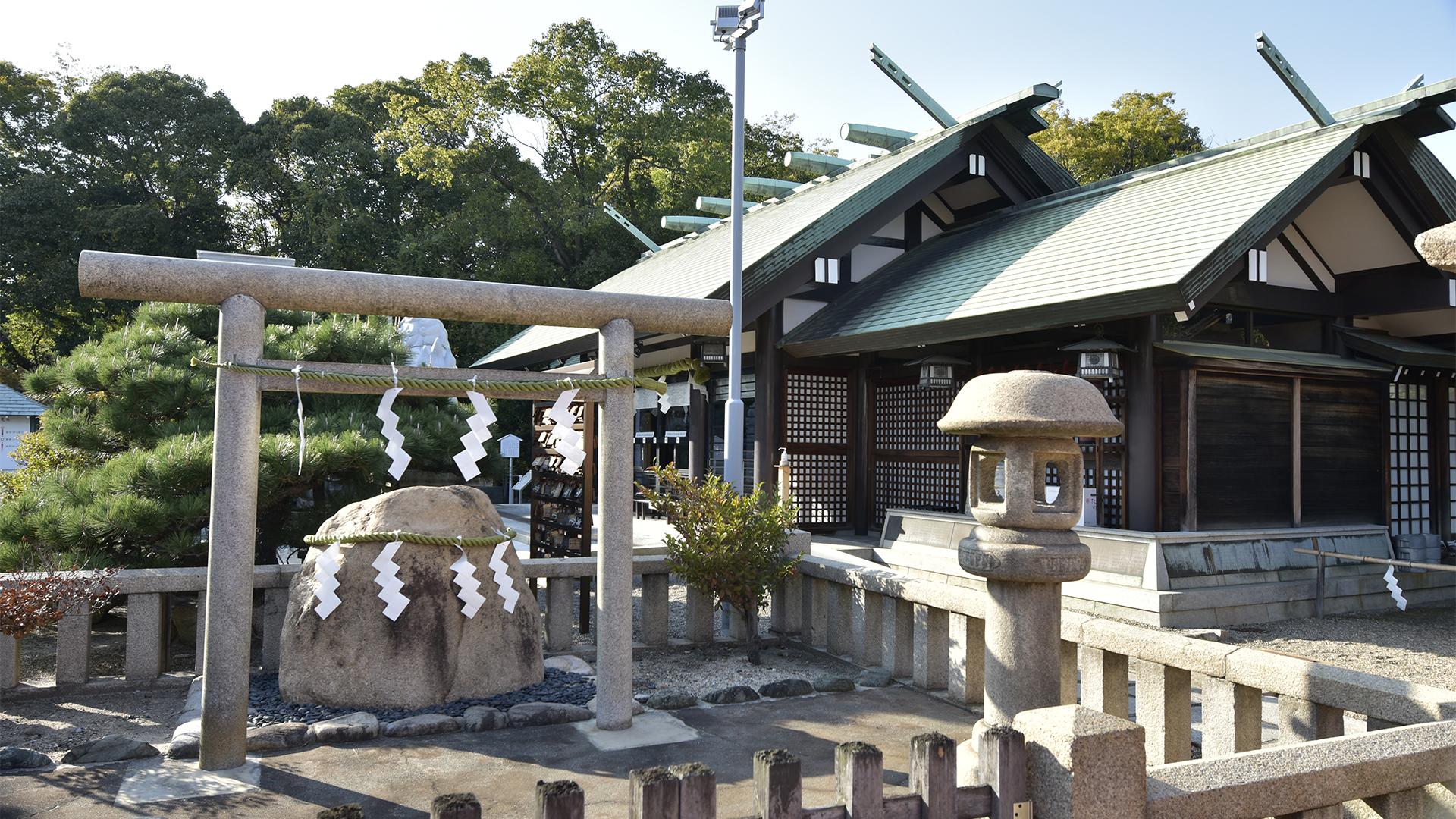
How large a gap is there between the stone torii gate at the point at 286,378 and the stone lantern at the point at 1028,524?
2.05m

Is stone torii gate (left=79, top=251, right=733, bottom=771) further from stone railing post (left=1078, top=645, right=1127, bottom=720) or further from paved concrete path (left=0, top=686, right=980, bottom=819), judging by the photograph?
stone railing post (left=1078, top=645, right=1127, bottom=720)

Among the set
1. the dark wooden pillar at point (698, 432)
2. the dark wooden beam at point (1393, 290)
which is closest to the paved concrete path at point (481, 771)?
the dark wooden beam at point (1393, 290)

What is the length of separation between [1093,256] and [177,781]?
9286 mm

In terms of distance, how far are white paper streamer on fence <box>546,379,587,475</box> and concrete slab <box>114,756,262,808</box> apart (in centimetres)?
212

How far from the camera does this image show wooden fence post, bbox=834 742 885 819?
2367mm

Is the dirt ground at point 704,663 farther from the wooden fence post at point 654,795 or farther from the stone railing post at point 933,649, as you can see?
the wooden fence post at point 654,795

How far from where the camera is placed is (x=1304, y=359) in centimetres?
1009

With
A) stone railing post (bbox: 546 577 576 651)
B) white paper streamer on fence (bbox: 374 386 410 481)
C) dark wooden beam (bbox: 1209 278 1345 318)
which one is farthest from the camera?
dark wooden beam (bbox: 1209 278 1345 318)

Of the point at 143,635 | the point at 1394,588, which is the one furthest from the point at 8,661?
the point at 1394,588

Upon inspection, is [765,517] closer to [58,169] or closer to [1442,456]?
[1442,456]

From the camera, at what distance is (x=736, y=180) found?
365 inches

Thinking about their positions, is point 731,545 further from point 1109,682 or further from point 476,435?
point 1109,682

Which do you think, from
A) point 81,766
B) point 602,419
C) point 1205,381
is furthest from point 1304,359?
point 81,766

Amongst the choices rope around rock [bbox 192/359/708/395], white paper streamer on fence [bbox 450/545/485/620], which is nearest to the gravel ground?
rope around rock [bbox 192/359/708/395]
